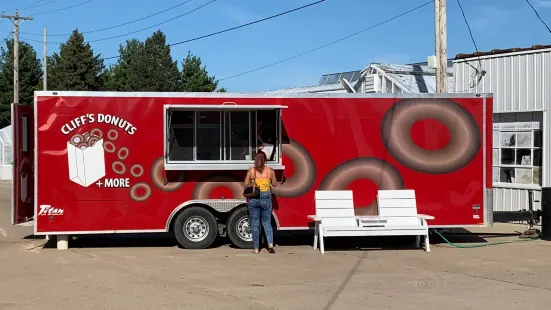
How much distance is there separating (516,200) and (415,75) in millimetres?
7459

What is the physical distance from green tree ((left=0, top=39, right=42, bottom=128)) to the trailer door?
53.7 metres

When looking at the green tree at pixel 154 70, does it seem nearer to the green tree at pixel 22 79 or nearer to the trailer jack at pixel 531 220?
the green tree at pixel 22 79

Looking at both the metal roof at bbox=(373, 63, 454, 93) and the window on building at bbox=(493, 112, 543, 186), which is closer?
the window on building at bbox=(493, 112, 543, 186)

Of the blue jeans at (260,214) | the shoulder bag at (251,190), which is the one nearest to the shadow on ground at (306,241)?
the blue jeans at (260,214)

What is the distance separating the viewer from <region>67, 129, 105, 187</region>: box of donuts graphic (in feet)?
37.6

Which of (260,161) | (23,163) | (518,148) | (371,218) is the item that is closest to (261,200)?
(260,161)

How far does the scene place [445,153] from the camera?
40.2 feet

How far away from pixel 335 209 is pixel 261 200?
4.68ft

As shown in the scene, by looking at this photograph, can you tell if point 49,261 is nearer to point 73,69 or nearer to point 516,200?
point 516,200

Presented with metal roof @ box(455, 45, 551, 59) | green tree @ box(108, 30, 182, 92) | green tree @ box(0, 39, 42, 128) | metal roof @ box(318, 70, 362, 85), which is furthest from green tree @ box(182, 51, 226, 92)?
metal roof @ box(455, 45, 551, 59)

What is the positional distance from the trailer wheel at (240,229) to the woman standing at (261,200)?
43 centimetres

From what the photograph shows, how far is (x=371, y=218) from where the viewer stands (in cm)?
1172

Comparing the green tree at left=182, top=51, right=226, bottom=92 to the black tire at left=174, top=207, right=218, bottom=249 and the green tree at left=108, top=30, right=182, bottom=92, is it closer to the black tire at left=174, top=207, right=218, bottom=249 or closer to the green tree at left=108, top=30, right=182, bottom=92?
the green tree at left=108, top=30, right=182, bottom=92

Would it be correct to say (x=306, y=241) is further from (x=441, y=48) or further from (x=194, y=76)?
(x=194, y=76)
